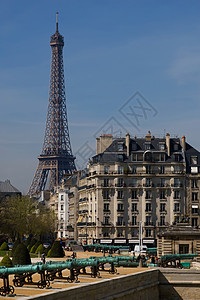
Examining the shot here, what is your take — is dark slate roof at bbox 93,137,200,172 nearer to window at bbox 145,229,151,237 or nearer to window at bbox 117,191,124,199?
window at bbox 117,191,124,199

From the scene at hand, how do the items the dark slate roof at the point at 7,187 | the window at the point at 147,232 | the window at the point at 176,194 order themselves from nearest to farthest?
the window at the point at 147,232, the window at the point at 176,194, the dark slate roof at the point at 7,187

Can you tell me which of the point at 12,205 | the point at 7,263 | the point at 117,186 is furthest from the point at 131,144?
the point at 7,263

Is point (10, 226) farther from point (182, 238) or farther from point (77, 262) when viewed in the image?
point (77, 262)

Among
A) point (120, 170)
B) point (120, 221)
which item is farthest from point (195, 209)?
point (120, 170)

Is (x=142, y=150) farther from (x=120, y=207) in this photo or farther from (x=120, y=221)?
(x=120, y=221)

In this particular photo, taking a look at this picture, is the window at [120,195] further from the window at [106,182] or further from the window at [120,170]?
the window at [120,170]

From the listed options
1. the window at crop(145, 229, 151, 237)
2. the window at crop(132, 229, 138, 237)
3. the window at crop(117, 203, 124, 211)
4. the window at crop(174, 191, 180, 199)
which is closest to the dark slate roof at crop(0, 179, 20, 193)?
the window at crop(117, 203, 124, 211)

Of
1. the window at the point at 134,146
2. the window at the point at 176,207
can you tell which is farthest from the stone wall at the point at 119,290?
the window at the point at 134,146

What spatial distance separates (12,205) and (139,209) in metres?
23.6

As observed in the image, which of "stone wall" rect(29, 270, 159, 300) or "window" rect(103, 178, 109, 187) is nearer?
"stone wall" rect(29, 270, 159, 300)

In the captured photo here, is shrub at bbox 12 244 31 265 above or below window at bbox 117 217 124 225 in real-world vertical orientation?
below

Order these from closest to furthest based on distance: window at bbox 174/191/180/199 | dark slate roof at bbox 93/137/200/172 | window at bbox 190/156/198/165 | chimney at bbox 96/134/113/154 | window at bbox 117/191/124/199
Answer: window at bbox 174/191/180/199
window at bbox 117/191/124/199
dark slate roof at bbox 93/137/200/172
window at bbox 190/156/198/165
chimney at bbox 96/134/113/154

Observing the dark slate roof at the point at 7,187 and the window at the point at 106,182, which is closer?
the window at the point at 106,182

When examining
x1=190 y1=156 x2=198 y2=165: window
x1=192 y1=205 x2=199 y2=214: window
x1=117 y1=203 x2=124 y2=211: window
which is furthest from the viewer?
x1=190 y1=156 x2=198 y2=165: window
